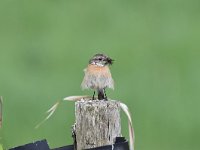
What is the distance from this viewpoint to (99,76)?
522 cm

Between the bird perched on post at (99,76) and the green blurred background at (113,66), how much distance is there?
3859 millimetres

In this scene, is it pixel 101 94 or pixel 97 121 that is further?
pixel 101 94

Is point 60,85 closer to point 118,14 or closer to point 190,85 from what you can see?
point 190,85

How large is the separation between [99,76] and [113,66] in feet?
21.2

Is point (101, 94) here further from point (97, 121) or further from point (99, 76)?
point (97, 121)

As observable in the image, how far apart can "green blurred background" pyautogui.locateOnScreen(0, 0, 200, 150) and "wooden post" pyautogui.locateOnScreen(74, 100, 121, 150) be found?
3958mm

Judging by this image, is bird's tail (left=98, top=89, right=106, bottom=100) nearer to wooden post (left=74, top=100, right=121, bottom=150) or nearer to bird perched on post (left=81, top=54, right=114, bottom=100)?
bird perched on post (left=81, top=54, right=114, bottom=100)

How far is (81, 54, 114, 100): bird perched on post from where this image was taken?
A: 17.1 ft

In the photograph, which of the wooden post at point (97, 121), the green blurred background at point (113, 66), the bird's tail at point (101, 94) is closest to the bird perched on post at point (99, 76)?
the bird's tail at point (101, 94)

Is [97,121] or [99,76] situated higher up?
[99,76]

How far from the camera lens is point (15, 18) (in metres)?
13.6

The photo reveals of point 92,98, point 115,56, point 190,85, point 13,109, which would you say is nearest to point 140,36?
point 115,56

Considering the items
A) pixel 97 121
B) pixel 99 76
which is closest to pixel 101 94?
pixel 99 76

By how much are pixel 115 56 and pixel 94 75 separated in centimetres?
699
